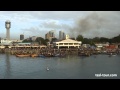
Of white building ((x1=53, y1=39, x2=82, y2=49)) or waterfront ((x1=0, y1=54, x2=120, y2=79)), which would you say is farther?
white building ((x1=53, y1=39, x2=82, y2=49))

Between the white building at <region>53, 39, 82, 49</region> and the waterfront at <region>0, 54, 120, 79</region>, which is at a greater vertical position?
the white building at <region>53, 39, 82, 49</region>

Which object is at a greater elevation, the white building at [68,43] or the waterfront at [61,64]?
the white building at [68,43]

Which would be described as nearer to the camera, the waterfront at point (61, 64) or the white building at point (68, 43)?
the waterfront at point (61, 64)

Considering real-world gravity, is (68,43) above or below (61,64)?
above

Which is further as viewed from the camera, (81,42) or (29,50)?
(29,50)
